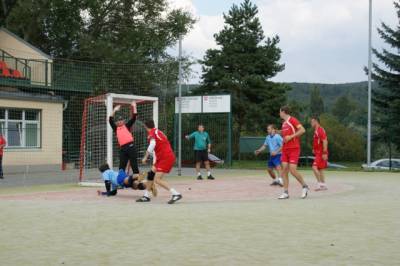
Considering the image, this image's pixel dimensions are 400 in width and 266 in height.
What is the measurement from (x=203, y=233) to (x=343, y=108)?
4997 inches

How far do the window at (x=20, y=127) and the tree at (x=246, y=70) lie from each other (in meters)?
25.3

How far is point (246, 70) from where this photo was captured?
5381 cm

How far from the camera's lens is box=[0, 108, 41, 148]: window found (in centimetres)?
2733

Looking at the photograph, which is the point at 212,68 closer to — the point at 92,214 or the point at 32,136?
the point at 32,136

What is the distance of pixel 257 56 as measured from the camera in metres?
54.1

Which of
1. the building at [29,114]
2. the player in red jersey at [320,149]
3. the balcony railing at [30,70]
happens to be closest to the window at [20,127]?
the building at [29,114]

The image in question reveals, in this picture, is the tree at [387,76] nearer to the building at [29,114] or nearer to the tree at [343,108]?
the building at [29,114]

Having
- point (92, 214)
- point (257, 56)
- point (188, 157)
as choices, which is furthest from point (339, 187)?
point (257, 56)

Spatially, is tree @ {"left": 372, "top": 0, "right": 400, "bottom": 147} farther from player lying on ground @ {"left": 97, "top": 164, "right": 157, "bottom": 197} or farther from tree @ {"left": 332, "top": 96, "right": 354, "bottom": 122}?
tree @ {"left": 332, "top": 96, "right": 354, "bottom": 122}

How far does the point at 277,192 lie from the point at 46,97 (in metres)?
17.2

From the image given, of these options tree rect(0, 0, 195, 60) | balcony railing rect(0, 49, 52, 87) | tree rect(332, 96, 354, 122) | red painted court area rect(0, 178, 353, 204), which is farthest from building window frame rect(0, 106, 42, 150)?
tree rect(332, 96, 354, 122)

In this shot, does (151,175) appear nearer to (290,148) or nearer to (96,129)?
(290,148)

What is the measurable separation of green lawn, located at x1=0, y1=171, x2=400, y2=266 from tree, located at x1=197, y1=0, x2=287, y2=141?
132 feet

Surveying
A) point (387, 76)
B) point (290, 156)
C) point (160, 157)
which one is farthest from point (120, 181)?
point (387, 76)
